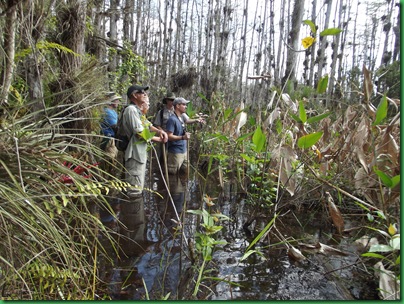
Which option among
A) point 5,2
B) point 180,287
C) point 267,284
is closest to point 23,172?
point 5,2

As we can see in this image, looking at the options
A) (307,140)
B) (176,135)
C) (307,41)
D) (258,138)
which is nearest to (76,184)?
(258,138)

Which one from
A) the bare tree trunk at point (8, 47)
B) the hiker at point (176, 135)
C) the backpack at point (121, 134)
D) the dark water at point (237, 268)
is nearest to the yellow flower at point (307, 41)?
the dark water at point (237, 268)

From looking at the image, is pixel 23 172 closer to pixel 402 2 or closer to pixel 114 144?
pixel 402 2

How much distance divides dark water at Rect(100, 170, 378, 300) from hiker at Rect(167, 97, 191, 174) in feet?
6.54

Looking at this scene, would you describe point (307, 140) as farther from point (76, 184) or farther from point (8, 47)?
point (8, 47)

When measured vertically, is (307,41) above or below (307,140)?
above

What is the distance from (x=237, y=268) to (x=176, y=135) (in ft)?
10.4

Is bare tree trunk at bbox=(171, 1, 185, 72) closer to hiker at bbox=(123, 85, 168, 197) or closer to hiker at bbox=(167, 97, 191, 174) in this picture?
hiker at bbox=(167, 97, 191, 174)

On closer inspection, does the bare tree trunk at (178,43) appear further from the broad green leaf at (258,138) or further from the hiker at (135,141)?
the broad green leaf at (258,138)

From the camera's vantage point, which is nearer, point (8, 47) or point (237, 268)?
point (8, 47)

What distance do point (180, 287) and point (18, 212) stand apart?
1.12 meters

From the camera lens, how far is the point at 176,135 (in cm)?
521

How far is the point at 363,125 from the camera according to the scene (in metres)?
2.17

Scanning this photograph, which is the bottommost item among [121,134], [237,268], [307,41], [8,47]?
[237,268]
